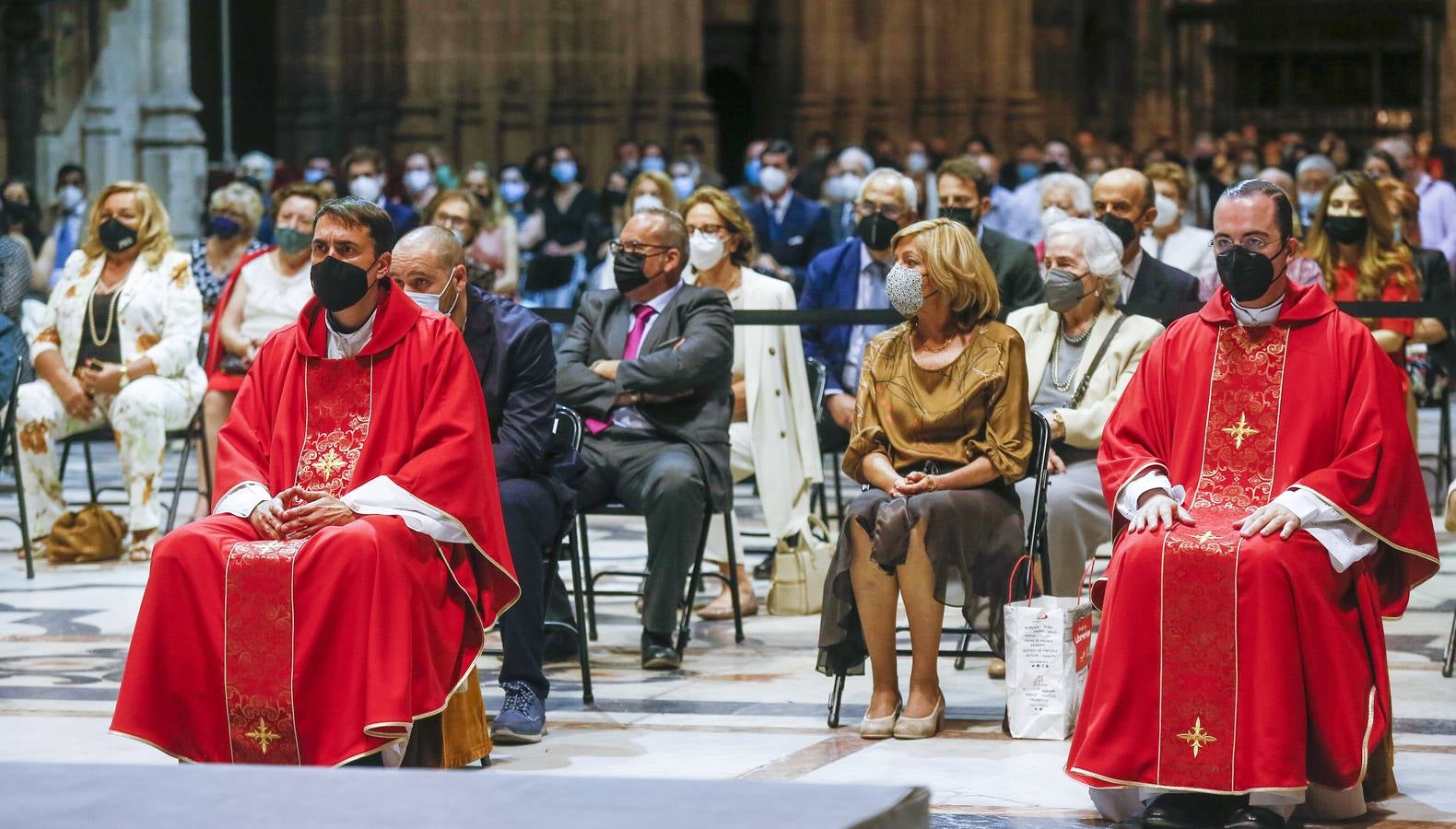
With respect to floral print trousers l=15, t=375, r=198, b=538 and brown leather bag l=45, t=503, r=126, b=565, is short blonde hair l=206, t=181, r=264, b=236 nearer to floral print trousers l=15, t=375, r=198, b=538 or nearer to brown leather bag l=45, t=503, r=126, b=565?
floral print trousers l=15, t=375, r=198, b=538

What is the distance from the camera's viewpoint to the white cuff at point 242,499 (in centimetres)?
585

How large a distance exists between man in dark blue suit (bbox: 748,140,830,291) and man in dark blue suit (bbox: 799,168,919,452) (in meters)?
4.06

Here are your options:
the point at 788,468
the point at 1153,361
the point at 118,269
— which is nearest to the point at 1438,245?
the point at 788,468

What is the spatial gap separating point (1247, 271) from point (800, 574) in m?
3.23

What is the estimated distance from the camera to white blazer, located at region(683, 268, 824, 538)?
8.58 m

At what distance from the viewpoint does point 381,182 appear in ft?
53.7

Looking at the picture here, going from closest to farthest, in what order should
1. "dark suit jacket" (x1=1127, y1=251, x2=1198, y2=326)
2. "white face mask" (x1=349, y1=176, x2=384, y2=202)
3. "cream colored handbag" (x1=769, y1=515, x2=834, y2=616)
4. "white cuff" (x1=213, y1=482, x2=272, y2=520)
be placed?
"white cuff" (x1=213, y1=482, x2=272, y2=520) → "dark suit jacket" (x1=1127, y1=251, x2=1198, y2=326) → "cream colored handbag" (x1=769, y1=515, x2=834, y2=616) → "white face mask" (x1=349, y1=176, x2=384, y2=202)

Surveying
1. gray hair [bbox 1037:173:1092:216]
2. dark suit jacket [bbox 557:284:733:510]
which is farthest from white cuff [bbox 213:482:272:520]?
gray hair [bbox 1037:173:1092:216]

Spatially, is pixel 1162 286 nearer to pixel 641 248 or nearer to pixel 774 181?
pixel 641 248

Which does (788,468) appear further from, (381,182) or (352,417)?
(381,182)

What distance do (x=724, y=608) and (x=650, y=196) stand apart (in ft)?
8.63

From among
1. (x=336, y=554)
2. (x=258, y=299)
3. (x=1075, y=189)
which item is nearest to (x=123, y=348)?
(x=258, y=299)

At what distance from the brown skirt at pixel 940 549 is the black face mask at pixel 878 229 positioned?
2.49 m

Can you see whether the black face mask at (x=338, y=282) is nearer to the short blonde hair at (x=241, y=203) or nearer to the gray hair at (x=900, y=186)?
the gray hair at (x=900, y=186)
